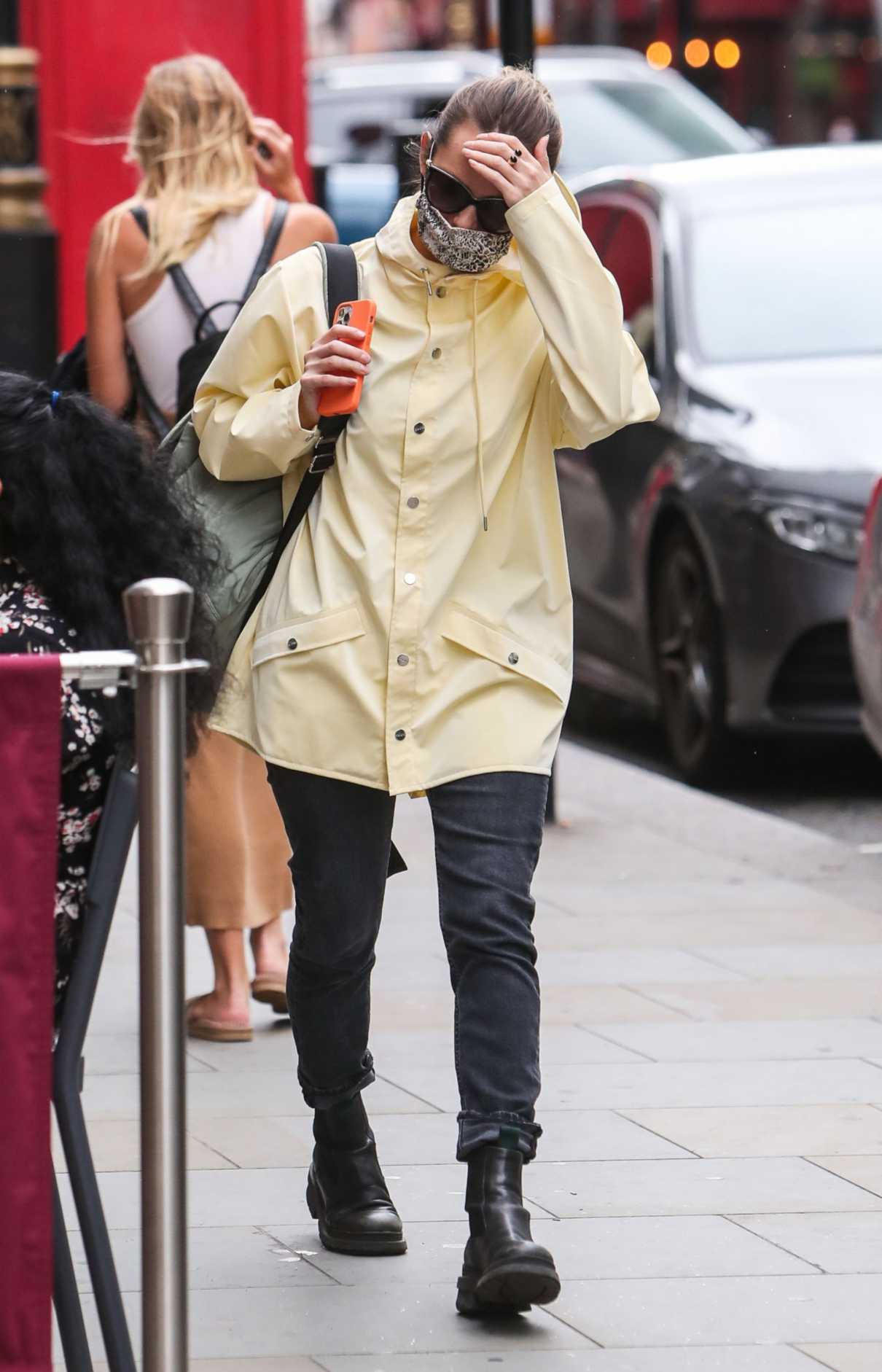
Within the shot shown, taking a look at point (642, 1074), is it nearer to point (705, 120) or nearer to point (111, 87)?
point (111, 87)

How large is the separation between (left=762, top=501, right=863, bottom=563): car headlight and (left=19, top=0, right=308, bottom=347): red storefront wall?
2839 millimetres

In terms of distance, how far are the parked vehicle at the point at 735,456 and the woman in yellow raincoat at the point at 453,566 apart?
3.33m

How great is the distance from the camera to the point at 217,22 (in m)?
9.73

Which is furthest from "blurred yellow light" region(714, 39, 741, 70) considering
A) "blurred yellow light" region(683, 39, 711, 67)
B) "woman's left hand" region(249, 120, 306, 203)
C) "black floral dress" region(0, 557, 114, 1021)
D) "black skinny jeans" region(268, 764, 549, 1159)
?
"black floral dress" region(0, 557, 114, 1021)

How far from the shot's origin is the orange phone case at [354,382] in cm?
366

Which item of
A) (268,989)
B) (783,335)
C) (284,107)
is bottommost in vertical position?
(268,989)

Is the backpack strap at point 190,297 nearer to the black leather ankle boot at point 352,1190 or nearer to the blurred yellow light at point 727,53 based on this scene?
the black leather ankle boot at point 352,1190

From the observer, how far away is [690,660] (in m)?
8.18

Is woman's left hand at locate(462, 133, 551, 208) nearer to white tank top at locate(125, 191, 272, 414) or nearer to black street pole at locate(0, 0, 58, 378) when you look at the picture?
white tank top at locate(125, 191, 272, 414)

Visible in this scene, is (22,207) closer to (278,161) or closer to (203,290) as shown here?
(278,161)

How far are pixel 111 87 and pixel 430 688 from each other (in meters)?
6.67

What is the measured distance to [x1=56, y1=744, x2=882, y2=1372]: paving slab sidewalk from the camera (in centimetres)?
359

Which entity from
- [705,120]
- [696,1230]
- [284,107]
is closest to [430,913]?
[696,1230]

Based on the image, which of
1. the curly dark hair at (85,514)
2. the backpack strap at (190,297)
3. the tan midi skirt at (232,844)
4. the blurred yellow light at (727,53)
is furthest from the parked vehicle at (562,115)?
the blurred yellow light at (727,53)
